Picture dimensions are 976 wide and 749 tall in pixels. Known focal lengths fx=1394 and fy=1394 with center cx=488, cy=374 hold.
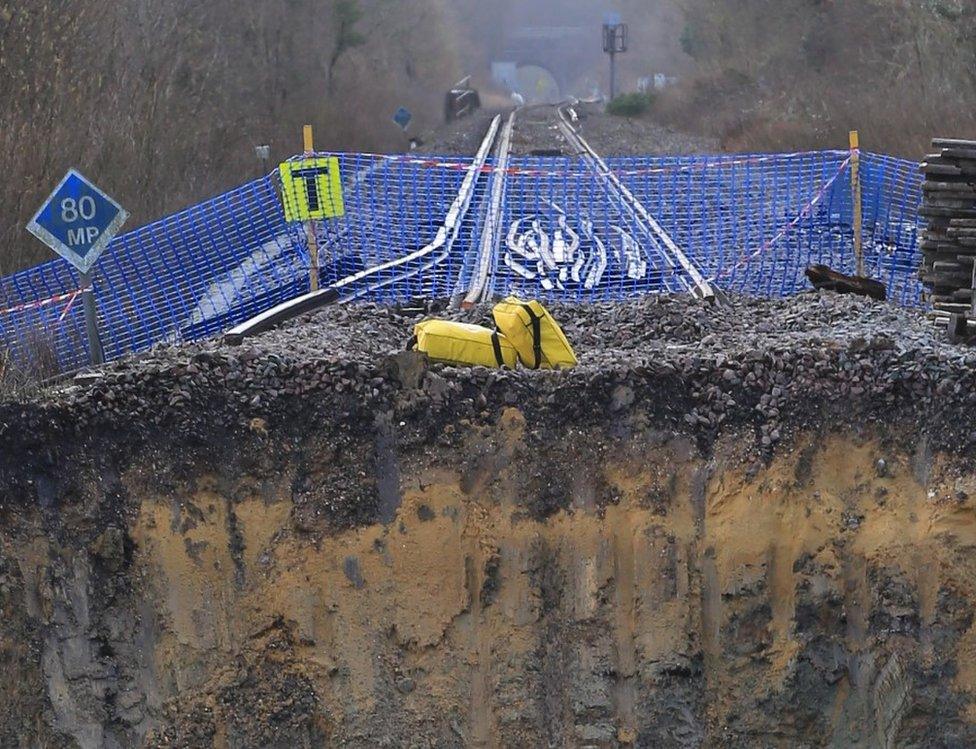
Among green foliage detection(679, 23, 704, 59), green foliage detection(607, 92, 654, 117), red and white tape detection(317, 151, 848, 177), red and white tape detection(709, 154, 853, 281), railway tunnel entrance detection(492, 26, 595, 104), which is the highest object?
railway tunnel entrance detection(492, 26, 595, 104)

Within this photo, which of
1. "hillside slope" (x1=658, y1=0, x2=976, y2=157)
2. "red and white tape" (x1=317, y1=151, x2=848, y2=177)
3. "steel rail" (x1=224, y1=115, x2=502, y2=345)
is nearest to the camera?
"steel rail" (x1=224, y1=115, x2=502, y2=345)

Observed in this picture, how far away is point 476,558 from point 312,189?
234 inches

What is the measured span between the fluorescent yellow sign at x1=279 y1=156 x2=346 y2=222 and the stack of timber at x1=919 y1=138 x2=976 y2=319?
5.20m

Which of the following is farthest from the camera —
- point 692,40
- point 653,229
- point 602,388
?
point 692,40

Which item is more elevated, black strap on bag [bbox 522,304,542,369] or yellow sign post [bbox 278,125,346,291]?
yellow sign post [bbox 278,125,346,291]

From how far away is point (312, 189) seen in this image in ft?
42.5

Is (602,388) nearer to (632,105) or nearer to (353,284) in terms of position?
(353,284)

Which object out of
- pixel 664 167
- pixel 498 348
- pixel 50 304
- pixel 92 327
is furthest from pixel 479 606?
pixel 664 167

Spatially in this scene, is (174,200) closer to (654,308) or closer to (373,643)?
(654,308)

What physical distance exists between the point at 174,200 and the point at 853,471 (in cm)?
1364

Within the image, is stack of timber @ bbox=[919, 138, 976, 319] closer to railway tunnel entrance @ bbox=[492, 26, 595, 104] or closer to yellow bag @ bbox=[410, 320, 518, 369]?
yellow bag @ bbox=[410, 320, 518, 369]

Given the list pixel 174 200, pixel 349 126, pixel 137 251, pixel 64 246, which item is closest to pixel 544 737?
pixel 64 246

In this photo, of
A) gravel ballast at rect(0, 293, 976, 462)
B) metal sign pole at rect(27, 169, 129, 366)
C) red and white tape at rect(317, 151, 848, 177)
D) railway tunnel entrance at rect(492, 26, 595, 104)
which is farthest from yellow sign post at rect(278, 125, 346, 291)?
railway tunnel entrance at rect(492, 26, 595, 104)

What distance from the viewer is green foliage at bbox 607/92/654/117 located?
60.5 metres
